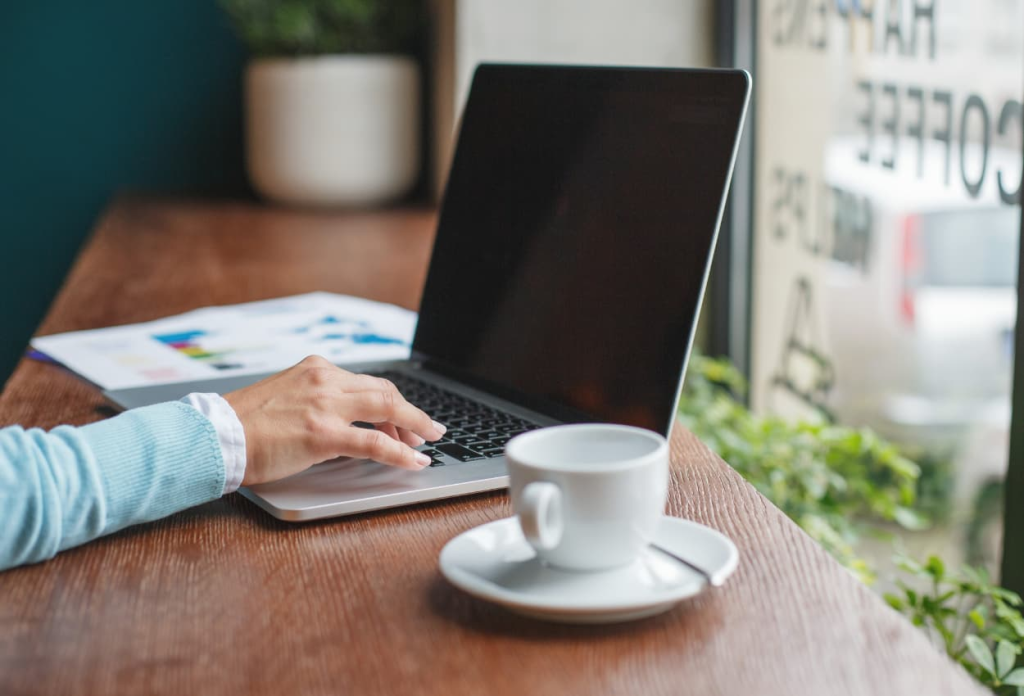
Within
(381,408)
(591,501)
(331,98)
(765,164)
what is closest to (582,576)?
(591,501)

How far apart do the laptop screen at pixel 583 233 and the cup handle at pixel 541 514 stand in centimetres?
21

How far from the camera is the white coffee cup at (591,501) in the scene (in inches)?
20.7

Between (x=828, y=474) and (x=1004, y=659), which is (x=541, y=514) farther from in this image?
(x=828, y=474)

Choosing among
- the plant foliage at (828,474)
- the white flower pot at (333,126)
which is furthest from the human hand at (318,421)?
the white flower pot at (333,126)

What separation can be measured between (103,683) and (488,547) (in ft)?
0.66

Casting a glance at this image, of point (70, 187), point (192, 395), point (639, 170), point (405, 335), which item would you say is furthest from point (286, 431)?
point (70, 187)

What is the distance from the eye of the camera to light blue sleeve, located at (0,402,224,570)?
619 millimetres

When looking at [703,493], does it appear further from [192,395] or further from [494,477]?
[192,395]

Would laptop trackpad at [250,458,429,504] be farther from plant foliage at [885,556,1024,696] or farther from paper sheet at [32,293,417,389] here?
plant foliage at [885,556,1024,696]

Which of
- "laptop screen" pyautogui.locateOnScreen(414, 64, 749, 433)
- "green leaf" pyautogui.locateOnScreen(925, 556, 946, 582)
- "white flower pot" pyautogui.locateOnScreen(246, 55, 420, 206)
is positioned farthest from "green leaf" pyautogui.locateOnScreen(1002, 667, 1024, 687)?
"white flower pot" pyautogui.locateOnScreen(246, 55, 420, 206)

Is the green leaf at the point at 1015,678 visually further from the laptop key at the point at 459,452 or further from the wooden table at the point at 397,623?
the laptop key at the point at 459,452

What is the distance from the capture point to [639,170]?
81 centimetres

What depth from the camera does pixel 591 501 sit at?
0.53 metres

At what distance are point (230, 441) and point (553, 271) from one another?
30 cm
